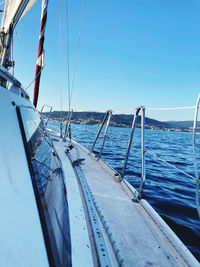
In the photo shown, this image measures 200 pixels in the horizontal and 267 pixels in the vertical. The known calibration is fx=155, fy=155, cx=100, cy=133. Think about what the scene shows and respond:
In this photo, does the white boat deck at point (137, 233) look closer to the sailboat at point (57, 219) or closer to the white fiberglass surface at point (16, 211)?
the sailboat at point (57, 219)

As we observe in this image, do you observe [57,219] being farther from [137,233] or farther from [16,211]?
[137,233]

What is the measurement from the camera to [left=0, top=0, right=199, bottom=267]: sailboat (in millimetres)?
583

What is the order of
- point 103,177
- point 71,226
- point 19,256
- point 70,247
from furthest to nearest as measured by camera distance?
point 103,177
point 71,226
point 70,247
point 19,256

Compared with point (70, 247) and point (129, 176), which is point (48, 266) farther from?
point (129, 176)

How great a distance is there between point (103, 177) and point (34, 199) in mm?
2293

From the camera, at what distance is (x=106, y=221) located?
1627mm

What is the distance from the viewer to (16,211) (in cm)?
60

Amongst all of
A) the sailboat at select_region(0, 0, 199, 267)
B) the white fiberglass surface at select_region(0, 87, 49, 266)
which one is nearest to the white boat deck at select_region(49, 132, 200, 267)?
the sailboat at select_region(0, 0, 199, 267)

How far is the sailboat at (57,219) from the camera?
0.58 metres

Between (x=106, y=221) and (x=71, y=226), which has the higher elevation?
(x=71, y=226)

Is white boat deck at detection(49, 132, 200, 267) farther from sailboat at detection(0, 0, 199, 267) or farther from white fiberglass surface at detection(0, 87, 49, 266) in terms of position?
white fiberglass surface at detection(0, 87, 49, 266)

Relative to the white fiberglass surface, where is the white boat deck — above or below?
below

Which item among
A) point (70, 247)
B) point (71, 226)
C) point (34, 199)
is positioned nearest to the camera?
point (34, 199)

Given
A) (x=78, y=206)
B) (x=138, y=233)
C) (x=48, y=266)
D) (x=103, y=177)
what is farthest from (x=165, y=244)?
(x=103, y=177)
